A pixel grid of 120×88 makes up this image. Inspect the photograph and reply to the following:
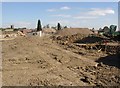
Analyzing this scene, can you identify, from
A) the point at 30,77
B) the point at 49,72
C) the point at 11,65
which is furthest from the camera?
the point at 11,65

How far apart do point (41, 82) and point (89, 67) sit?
13.7ft

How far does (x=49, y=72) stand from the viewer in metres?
12.0

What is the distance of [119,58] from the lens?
1616 centimetres

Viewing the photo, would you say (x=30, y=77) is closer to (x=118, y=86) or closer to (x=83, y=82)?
(x=83, y=82)

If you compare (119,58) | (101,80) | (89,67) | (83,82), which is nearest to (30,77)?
(83,82)

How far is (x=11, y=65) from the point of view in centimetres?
1320

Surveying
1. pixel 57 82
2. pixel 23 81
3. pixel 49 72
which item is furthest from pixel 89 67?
pixel 23 81

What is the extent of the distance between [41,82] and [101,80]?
2.62 meters

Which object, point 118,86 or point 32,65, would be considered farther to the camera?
point 32,65

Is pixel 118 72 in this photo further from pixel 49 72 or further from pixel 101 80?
pixel 49 72

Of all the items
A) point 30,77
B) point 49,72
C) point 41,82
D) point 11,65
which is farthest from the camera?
point 11,65

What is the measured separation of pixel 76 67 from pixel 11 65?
133 inches

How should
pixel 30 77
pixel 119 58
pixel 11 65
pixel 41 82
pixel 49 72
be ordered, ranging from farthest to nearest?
pixel 119 58
pixel 11 65
pixel 49 72
pixel 30 77
pixel 41 82

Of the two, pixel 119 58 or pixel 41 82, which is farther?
pixel 119 58
